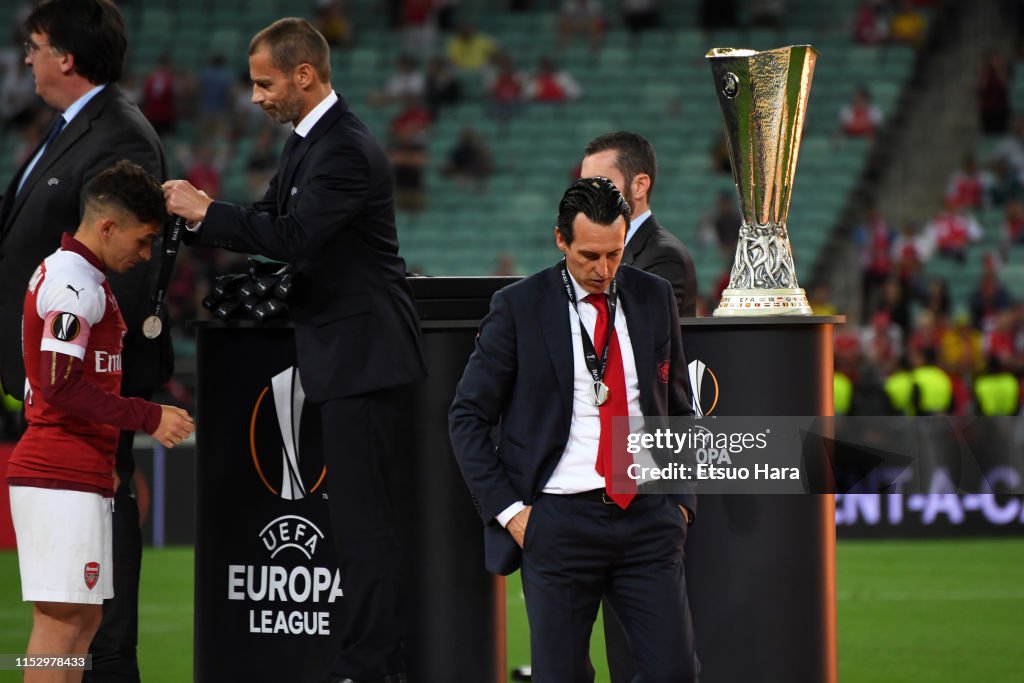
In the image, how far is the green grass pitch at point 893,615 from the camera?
22.7 feet

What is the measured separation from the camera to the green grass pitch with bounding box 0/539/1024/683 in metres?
6.93

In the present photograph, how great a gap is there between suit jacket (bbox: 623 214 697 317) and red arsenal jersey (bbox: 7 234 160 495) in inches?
71.1

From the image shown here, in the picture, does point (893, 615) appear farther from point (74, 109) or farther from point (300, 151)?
point (74, 109)

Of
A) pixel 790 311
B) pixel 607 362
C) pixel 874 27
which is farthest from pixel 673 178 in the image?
pixel 607 362

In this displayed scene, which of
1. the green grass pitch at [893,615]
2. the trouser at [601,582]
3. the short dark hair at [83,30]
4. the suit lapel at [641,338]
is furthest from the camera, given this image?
the green grass pitch at [893,615]

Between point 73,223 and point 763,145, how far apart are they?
93.1 inches

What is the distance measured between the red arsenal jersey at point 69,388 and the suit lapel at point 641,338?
4.66ft

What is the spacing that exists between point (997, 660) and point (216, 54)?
16013 millimetres

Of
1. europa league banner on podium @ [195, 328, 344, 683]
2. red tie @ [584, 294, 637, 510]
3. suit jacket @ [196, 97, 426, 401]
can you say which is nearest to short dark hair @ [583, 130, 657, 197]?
suit jacket @ [196, 97, 426, 401]

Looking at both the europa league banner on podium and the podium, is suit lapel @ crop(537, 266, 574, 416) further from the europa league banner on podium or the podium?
the europa league banner on podium

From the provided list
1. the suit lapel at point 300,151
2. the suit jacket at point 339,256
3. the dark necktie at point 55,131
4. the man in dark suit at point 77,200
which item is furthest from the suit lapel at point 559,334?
the dark necktie at point 55,131

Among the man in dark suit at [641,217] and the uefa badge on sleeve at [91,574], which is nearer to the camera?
the uefa badge on sleeve at [91,574]

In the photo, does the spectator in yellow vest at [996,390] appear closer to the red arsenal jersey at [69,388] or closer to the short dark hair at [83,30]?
the short dark hair at [83,30]

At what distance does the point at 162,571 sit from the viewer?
34.3ft
